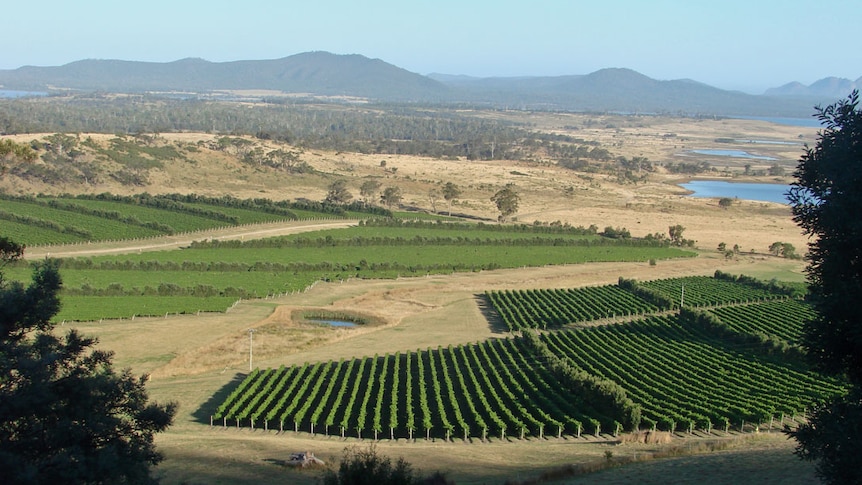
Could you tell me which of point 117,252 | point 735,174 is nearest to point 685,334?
point 117,252

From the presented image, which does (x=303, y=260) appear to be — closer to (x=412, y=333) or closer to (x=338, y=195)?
(x=412, y=333)

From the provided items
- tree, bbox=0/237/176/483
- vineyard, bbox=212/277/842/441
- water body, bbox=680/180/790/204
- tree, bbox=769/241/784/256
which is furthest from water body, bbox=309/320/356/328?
water body, bbox=680/180/790/204

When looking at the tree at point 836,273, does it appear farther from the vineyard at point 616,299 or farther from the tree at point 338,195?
the tree at point 338,195

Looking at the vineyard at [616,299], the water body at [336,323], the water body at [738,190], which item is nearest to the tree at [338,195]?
the vineyard at [616,299]

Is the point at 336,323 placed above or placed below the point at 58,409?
below

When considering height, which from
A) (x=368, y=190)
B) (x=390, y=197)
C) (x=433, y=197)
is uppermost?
(x=368, y=190)

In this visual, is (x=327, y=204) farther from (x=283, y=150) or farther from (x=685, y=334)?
(x=685, y=334)

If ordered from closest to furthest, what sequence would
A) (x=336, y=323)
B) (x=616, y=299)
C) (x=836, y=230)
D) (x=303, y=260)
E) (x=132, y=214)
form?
1. (x=836, y=230)
2. (x=336, y=323)
3. (x=616, y=299)
4. (x=303, y=260)
5. (x=132, y=214)

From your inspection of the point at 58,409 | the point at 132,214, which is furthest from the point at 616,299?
the point at 132,214
